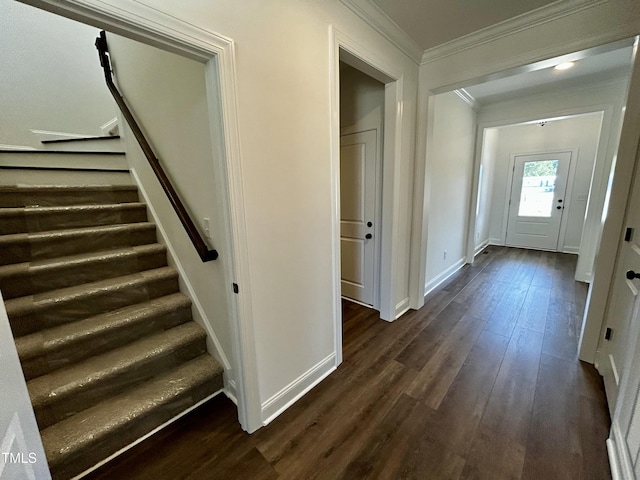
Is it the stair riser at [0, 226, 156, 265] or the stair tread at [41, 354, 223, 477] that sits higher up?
the stair riser at [0, 226, 156, 265]

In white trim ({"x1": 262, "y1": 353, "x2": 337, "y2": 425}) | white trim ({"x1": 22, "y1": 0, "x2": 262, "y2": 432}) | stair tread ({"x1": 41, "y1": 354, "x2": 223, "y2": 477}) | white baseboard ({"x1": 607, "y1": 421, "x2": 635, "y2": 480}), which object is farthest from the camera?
white trim ({"x1": 262, "y1": 353, "x2": 337, "y2": 425})

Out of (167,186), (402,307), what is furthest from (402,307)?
(167,186)

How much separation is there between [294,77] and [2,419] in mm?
1722

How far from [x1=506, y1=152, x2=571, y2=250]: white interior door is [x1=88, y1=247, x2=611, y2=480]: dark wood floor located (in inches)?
145

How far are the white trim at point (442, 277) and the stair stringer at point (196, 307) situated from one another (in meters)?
2.54

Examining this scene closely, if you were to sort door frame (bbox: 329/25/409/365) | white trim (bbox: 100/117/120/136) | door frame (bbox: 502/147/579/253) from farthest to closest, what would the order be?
door frame (bbox: 502/147/579/253) < white trim (bbox: 100/117/120/136) < door frame (bbox: 329/25/409/365)

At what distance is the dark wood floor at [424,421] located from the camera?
4.45 feet

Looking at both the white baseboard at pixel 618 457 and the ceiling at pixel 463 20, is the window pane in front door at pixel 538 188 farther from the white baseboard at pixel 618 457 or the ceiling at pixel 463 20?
the white baseboard at pixel 618 457

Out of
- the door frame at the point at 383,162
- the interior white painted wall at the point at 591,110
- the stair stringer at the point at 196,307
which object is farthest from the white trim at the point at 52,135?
the interior white painted wall at the point at 591,110

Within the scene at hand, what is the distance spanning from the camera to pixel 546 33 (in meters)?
1.91

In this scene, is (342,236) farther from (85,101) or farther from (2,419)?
(85,101)

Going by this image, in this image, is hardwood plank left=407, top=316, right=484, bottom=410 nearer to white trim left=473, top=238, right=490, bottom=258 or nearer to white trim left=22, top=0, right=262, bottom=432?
white trim left=22, top=0, right=262, bottom=432

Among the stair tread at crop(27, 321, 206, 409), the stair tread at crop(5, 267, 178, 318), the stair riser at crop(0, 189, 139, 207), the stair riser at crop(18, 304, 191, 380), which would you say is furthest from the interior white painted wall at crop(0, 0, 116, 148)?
the stair tread at crop(27, 321, 206, 409)

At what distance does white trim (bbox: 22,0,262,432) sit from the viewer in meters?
0.90
